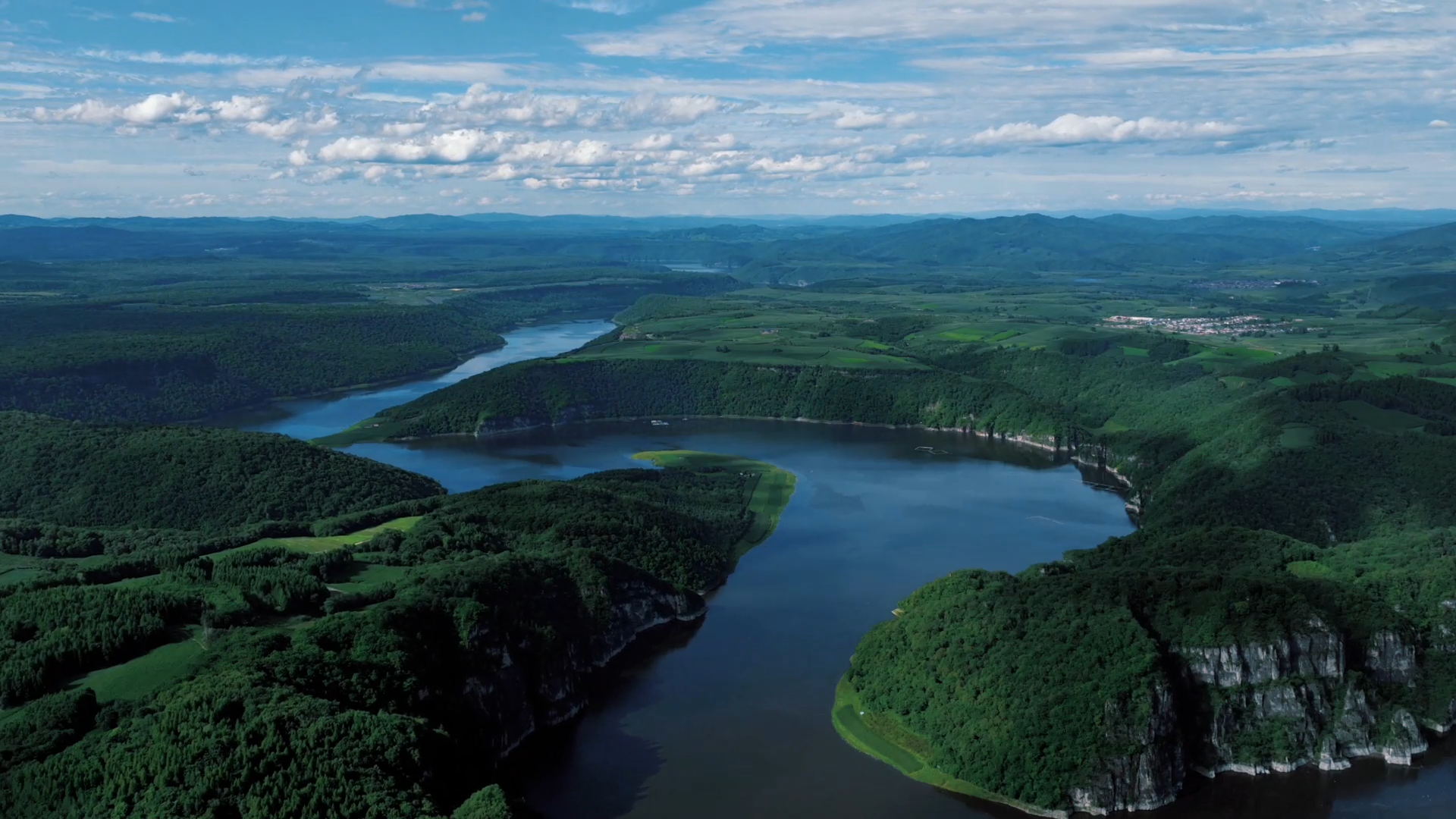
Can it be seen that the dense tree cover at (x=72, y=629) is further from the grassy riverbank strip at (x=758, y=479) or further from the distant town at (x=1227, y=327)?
the distant town at (x=1227, y=327)

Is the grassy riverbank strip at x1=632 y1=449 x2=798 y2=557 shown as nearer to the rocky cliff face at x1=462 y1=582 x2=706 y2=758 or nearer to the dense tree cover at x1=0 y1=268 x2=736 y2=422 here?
the rocky cliff face at x1=462 y1=582 x2=706 y2=758

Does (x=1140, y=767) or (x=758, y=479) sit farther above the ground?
(x=1140, y=767)

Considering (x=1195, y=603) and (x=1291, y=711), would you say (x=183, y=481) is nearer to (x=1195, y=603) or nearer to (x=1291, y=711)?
(x=1195, y=603)

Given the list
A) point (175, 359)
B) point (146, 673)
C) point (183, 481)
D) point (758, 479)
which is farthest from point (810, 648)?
point (175, 359)

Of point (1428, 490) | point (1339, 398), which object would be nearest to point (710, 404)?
point (1339, 398)

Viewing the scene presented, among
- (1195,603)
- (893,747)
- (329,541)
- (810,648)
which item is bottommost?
(893,747)

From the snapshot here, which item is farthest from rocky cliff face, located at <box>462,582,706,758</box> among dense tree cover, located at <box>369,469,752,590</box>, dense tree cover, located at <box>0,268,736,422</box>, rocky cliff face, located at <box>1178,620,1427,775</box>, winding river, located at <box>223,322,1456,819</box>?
dense tree cover, located at <box>0,268,736,422</box>
